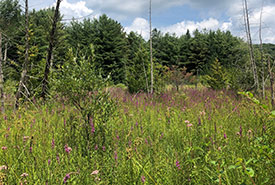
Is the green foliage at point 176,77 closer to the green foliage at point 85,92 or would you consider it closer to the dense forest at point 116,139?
the dense forest at point 116,139

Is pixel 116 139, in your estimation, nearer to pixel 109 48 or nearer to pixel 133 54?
pixel 109 48

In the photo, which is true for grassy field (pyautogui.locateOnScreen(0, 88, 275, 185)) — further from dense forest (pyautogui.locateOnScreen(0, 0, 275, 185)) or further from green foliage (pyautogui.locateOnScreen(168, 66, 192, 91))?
green foliage (pyautogui.locateOnScreen(168, 66, 192, 91))

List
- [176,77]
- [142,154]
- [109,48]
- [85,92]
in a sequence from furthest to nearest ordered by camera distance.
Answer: [109,48], [176,77], [85,92], [142,154]

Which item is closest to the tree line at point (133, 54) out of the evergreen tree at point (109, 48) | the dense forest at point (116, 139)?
the evergreen tree at point (109, 48)

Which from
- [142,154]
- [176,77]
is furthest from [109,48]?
[142,154]

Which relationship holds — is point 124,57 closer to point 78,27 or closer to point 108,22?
point 108,22

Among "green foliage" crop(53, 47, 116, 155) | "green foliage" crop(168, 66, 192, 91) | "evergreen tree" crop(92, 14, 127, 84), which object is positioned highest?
"evergreen tree" crop(92, 14, 127, 84)

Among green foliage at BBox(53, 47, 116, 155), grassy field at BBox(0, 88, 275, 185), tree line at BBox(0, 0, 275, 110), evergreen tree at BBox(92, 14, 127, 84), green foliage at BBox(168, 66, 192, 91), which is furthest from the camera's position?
evergreen tree at BBox(92, 14, 127, 84)

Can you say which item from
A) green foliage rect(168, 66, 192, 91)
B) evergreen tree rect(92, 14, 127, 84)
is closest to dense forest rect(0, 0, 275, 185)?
green foliage rect(168, 66, 192, 91)

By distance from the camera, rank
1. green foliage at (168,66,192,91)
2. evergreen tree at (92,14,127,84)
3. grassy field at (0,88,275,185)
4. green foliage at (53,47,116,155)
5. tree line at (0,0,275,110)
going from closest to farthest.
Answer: grassy field at (0,88,275,185)
green foliage at (53,47,116,155)
tree line at (0,0,275,110)
green foliage at (168,66,192,91)
evergreen tree at (92,14,127,84)

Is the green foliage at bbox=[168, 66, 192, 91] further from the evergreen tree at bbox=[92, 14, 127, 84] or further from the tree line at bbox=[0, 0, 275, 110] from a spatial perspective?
the evergreen tree at bbox=[92, 14, 127, 84]

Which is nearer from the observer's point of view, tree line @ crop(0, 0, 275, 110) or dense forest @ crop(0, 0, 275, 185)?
dense forest @ crop(0, 0, 275, 185)

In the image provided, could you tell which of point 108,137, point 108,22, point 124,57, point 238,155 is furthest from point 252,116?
point 108,22

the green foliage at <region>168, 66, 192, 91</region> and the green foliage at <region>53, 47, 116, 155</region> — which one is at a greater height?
the green foliage at <region>168, 66, 192, 91</region>
